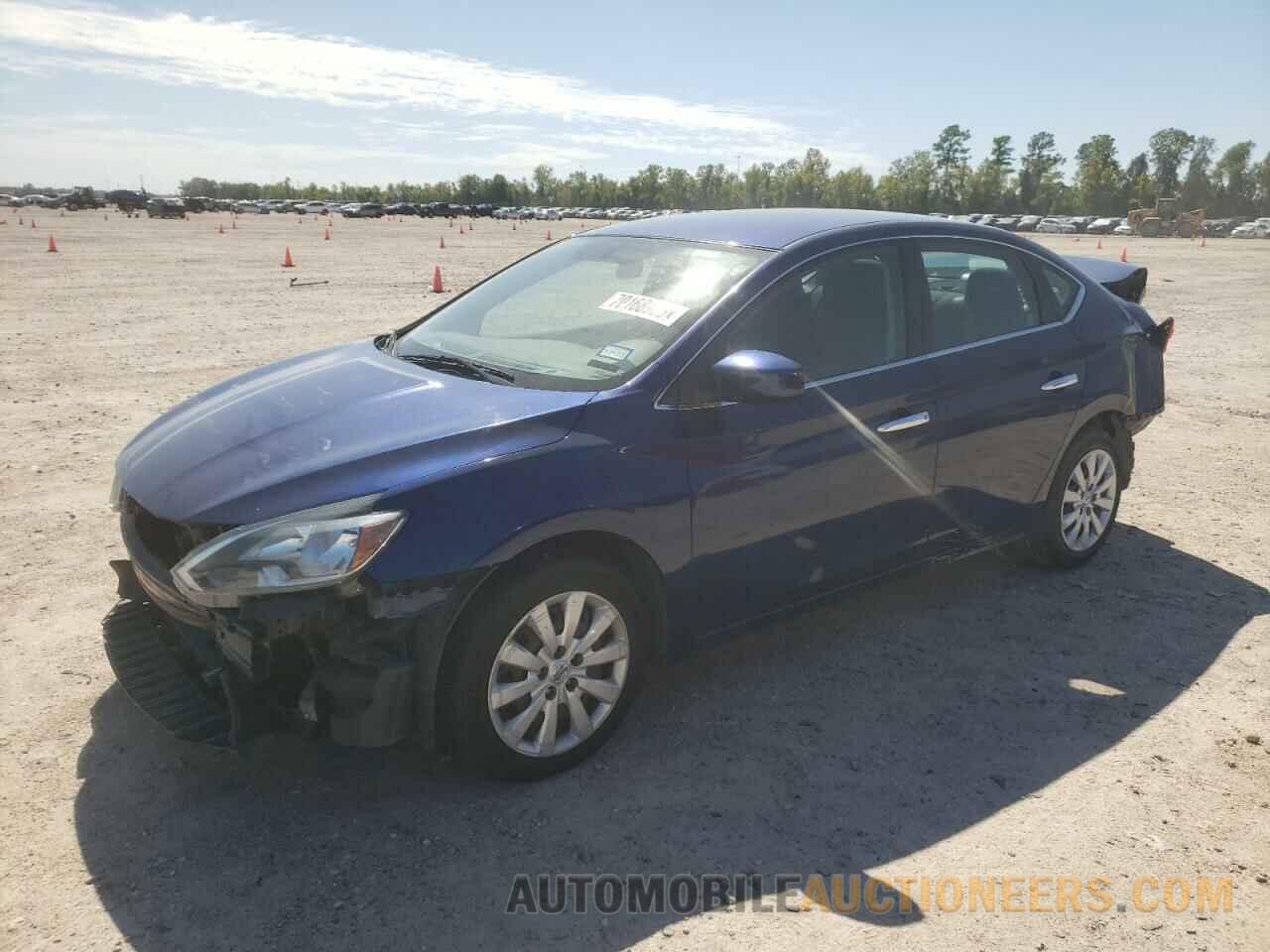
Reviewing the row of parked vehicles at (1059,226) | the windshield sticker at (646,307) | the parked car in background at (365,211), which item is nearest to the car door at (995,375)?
the windshield sticker at (646,307)

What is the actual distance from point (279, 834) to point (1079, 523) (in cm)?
410

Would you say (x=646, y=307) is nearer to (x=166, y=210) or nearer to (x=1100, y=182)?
(x=166, y=210)

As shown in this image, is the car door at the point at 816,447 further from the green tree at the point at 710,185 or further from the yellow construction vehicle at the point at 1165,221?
the green tree at the point at 710,185

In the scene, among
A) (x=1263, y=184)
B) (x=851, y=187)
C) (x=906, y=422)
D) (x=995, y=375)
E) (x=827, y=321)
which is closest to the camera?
(x=827, y=321)

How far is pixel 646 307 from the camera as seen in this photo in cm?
379

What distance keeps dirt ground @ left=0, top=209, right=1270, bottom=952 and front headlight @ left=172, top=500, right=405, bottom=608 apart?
80 cm

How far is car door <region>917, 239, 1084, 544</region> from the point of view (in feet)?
14.1

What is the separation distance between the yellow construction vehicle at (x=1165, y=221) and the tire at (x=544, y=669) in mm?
72427

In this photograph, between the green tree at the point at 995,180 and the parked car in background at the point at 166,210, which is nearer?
the parked car in background at the point at 166,210

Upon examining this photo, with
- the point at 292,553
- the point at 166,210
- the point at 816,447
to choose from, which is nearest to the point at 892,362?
the point at 816,447

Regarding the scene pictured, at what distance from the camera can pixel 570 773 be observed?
3359 millimetres

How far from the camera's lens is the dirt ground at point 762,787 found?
2.69 m

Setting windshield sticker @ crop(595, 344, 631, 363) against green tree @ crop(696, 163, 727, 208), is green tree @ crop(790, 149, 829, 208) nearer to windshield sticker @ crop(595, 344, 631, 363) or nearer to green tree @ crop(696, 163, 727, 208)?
green tree @ crop(696, 163, 727, 208)

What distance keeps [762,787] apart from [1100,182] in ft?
491
